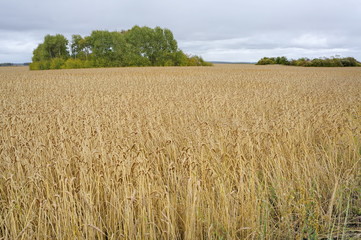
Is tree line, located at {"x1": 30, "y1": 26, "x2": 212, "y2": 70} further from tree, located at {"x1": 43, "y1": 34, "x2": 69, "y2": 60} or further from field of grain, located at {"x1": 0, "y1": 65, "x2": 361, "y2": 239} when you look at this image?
field of grain, located at {"x1": 0, "y1": 65, "x2": 361, "y2": 239}

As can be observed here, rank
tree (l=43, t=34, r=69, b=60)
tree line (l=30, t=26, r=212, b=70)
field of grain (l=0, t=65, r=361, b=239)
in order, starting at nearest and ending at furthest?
field of grain (l=0, t=65, r=361, b=239) → tree line (l=30, t=26, r=212, b=70) → tree (l=43, t=34, r=69, b=60)

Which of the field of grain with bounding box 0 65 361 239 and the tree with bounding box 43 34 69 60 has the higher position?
the tree with bounding box 43 34 69 60

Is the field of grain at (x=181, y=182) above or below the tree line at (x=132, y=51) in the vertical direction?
below

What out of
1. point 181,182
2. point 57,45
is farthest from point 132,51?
point 181,182

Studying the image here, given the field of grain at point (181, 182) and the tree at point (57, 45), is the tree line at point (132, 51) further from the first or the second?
the field of grain at point (181, 182)

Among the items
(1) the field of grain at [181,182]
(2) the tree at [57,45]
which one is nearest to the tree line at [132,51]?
(2) the tree at [57,45]

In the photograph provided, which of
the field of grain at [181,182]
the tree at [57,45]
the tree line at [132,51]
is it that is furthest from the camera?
the tree at [57,45]

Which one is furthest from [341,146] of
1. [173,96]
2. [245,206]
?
[173,96]

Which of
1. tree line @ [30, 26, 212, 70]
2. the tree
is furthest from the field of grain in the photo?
the tree

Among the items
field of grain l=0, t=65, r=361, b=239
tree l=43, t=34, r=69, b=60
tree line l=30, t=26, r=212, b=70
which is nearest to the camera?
field of grain l=0, t=65, r=361, b=239

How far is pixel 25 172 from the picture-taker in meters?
3.46

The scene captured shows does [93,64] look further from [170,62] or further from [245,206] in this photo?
[245,206]

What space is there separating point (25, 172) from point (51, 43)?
6125cm

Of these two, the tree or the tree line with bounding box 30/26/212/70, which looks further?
the tree
